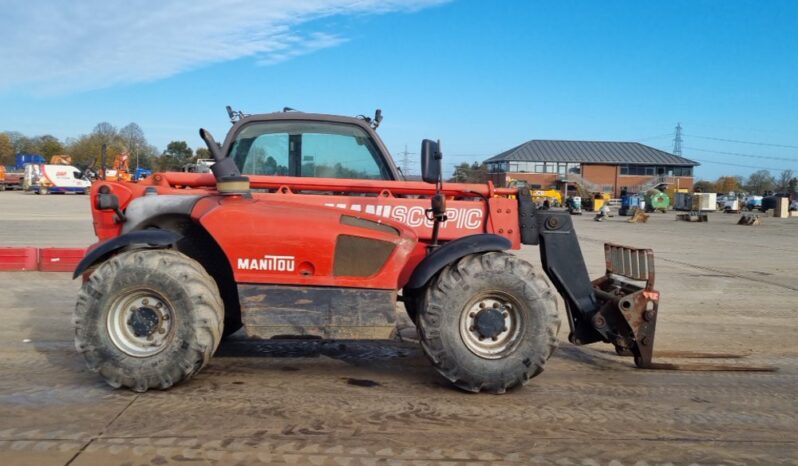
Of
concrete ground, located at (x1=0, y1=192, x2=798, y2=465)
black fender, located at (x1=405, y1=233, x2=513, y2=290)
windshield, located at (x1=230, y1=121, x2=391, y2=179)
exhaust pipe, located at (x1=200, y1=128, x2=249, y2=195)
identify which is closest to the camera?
concrete ground, located at (x1=0, y1=192, x2=798, y2=465)

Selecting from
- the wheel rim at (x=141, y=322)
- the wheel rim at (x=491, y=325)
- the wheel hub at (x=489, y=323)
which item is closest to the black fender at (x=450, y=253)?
the wheel rim at (x=491, y=325)

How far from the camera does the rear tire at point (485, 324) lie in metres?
4.57

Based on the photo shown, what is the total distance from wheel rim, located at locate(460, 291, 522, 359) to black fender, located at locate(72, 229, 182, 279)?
2268 mm

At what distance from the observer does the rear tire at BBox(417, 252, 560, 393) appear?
4574 mm

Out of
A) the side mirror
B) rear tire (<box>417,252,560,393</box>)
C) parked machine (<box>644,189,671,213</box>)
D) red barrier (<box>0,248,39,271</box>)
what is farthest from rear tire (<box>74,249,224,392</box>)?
parked machine (<box>644,189,671,213</box>)

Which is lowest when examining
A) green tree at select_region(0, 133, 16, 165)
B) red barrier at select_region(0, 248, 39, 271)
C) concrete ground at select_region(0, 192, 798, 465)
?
concrete ground at select_region(0, 192, 798, 465)

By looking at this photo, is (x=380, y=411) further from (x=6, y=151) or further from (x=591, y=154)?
(x=6, y=151)

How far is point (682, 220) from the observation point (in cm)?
3956

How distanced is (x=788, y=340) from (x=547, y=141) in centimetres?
8776

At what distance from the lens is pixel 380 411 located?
4375 mm

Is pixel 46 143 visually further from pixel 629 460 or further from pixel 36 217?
pixel 629 460

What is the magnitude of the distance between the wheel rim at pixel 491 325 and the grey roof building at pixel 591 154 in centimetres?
8375

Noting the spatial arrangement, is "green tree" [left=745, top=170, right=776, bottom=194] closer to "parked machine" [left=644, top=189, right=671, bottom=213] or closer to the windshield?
"parked machine" [left=644, top=189, right=671, bottom=213]

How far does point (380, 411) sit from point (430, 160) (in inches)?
70.6
